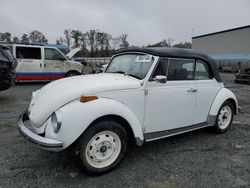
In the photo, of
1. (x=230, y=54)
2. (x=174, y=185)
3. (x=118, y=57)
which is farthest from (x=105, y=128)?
(x=230, y=54)

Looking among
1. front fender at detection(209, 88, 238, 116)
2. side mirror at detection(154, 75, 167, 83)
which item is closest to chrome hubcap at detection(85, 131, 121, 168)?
side mirror at detection(154, 75, 167, 83)

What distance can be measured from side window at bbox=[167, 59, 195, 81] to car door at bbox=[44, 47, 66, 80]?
9.68 metres

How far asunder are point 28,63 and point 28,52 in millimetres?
565

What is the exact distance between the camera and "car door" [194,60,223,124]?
4.42 metres

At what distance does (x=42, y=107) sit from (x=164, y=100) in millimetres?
1837

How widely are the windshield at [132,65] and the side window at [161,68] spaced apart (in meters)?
0.14

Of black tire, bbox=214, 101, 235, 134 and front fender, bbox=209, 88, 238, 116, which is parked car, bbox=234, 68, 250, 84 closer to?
black tire, bbox=214, 101, 235, 134

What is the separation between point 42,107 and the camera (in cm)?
327

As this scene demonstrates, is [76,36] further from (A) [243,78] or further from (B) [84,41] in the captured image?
(A) [243,78]

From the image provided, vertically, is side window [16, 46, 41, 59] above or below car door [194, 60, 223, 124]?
above

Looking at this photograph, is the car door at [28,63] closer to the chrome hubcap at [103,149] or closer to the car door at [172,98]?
the car door at [172,98]

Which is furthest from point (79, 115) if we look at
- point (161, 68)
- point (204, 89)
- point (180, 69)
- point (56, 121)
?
point (204, 89)

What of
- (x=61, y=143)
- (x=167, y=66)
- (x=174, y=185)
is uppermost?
(x=167, y=66)

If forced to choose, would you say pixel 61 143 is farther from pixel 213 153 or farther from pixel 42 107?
pixel 213 153
